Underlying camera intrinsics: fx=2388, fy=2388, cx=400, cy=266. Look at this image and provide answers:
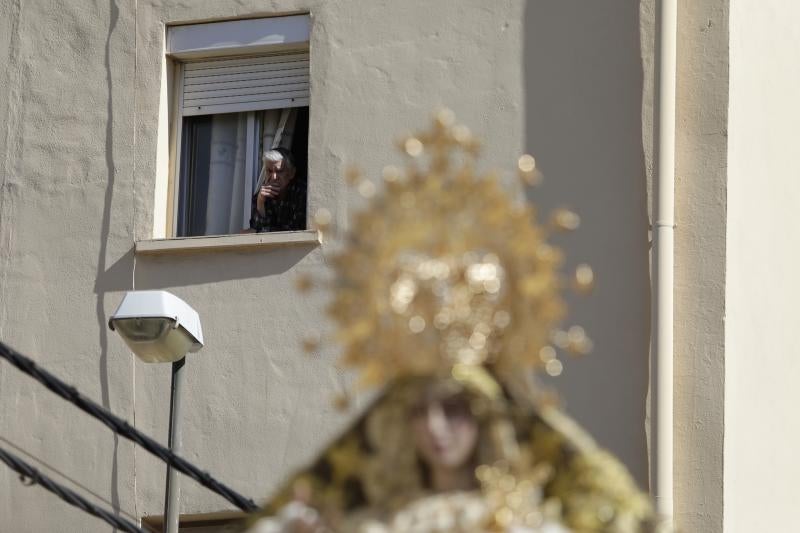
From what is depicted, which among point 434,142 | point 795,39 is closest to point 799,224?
point 795,39

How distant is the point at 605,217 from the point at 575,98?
0.71m

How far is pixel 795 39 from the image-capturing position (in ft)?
44.5

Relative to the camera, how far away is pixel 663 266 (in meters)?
12.3

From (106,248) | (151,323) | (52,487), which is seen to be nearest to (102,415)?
(52,487)

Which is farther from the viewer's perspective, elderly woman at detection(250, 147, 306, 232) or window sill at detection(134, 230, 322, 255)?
elderly woman at detection(250, 147, 306, 232)

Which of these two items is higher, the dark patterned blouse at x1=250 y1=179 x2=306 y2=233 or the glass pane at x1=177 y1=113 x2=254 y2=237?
the glass pane at x1=177 y1=113 x2=254 y2=237

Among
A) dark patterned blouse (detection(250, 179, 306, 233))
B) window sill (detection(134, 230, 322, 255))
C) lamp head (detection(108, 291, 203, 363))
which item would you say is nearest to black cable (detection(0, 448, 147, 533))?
lamp head (detection(108, 291, 203, 363))

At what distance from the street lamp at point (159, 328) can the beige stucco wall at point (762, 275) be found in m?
2.94

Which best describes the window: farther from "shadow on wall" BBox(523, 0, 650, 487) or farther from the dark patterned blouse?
"shadow on wall" BBox(523, 0, 650, 487)

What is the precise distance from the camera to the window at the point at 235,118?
13.6 m

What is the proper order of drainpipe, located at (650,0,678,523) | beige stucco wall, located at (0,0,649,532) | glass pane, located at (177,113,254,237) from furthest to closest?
glass pane, located at (177,113,254,237)
beige stucco wall, located at (0,0,649,532)
drainpipe, located at (650,0,678,523)

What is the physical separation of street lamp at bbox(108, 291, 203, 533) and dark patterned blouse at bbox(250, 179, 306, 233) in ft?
8.19

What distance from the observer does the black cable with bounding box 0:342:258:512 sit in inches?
379

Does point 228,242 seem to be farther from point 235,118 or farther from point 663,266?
point 663,266
